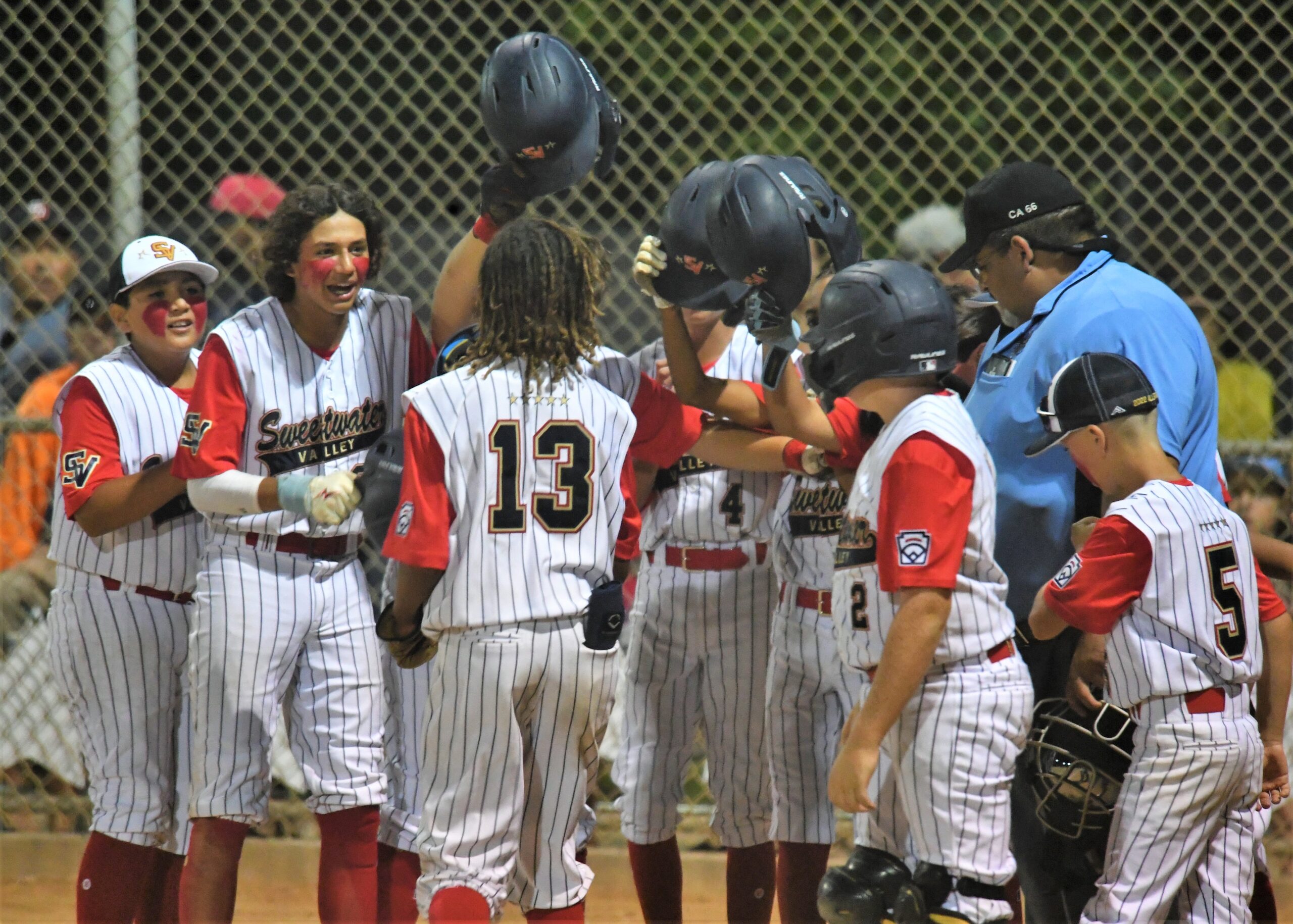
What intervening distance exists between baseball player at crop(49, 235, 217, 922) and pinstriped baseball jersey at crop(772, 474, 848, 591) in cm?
133

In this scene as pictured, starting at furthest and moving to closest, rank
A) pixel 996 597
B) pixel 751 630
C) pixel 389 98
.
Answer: pixel 389 98 → pixel 751 630 → pixel 996 597

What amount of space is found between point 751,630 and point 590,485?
0.80 meters

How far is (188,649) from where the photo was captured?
10.2ft

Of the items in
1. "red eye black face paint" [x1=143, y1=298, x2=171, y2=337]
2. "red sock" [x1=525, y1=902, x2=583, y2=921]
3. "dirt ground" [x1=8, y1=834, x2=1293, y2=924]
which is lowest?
"dirt ground" [x1=8, y1=834, x2=1293, y2=924]

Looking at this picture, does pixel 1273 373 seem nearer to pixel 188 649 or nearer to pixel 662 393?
pixel 662 393

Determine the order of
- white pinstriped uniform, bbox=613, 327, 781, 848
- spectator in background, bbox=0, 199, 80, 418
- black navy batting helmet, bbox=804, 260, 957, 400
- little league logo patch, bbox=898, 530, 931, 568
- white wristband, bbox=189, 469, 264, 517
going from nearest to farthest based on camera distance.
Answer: little league logo patch, bbox=898, 530, 931, 568 < black navy batting helmet, bbox=804, 260, 957, 400 < white wristband, bbox=189, 469, 264, 517 < white pinstriped uniform, bbox=613, 327, 781, 848 < spectator in background, bbox=0, 199, 80, 418

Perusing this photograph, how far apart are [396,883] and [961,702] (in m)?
1.59

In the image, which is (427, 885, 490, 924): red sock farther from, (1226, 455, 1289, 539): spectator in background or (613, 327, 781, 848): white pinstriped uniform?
(1226, 455, 1289, 539): spectator in background

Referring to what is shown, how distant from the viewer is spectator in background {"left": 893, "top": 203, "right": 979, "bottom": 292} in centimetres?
451

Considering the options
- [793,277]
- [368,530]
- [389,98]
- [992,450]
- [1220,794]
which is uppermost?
[389,98]

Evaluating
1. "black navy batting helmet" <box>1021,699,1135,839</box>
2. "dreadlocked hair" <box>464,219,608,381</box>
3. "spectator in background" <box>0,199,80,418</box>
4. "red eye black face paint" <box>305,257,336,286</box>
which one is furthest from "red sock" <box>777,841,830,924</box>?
"spectator in background" <box>0,199,80,418</box>

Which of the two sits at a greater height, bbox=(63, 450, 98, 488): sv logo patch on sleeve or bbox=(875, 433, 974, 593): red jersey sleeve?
bbox=(63, 450, 98, 488): sv logo patch on sleeve

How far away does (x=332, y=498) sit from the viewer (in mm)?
2711

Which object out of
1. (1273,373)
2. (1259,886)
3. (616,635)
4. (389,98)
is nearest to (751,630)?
(616,635)
